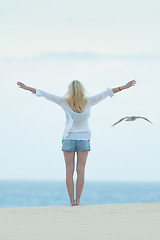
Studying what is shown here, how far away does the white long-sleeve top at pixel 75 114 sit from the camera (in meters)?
6.67

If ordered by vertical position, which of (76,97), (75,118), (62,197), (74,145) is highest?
(76,97)

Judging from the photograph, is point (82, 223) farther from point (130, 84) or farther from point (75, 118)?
point (130, 84)

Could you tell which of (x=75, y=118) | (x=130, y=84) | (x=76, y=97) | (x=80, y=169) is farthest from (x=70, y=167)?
(x=130, y=84)

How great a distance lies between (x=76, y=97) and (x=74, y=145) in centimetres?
60

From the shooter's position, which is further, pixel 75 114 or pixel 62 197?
pixel 62 197

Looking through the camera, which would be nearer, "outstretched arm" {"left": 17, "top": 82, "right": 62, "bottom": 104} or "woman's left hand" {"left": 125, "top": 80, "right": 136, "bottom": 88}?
"outstretched arm" {"left": 17, "top": 82, "right": 62, "bottom": 104}

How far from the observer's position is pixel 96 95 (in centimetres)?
677

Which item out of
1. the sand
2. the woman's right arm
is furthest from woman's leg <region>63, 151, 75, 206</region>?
the woman's right arm

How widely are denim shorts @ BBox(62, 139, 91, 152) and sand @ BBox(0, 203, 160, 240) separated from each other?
0.75 m

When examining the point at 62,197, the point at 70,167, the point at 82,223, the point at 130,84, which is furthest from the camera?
the point at 62,197

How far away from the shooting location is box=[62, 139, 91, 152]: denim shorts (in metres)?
6.69

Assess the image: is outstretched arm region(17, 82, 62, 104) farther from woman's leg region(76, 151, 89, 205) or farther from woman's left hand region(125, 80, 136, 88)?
woman's left hand region(125, 80, 136, 88)

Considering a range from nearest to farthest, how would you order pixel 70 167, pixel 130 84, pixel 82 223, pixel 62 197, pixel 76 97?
pixel 82 223, pixel 76 97, pixel 70 167, pixel 130 84, pixel 62 197

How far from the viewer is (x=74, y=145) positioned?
671 cm
